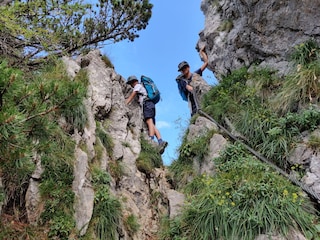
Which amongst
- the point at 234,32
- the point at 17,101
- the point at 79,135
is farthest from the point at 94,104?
the point at 234,32

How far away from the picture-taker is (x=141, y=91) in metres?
9.01

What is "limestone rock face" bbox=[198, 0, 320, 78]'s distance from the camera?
778 cm

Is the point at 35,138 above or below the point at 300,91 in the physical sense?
below

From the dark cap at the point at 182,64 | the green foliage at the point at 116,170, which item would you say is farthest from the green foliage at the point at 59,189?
the dark cap at the point at 182,64

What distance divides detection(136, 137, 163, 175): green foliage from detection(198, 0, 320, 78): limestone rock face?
3473mm

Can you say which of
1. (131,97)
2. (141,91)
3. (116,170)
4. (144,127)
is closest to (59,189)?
(116,170)

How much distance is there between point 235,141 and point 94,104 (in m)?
3.13

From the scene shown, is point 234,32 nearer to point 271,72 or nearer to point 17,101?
point 271,72

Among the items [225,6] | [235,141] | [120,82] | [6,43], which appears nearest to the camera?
[6,43]

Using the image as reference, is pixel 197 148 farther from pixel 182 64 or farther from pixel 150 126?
pixel 182 64

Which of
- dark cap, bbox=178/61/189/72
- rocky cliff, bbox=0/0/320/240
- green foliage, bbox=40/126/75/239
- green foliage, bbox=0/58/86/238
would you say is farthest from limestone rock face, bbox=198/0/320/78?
green foliage, bbox=0/58/86/238

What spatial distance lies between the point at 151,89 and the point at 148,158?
2.46m

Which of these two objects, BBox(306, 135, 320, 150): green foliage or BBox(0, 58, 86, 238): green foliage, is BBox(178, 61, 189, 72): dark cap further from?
BBox(0, 58, 86, 238): green foliage

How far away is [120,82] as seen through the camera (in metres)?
9.23
